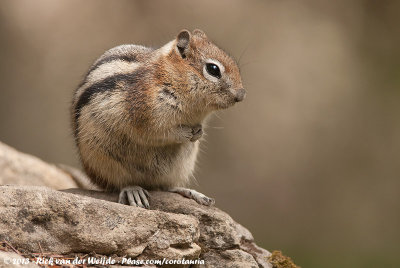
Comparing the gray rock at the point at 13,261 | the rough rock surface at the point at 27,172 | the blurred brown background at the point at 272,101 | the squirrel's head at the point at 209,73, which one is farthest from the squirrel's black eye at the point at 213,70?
the blurred brown background at the point at 272,101

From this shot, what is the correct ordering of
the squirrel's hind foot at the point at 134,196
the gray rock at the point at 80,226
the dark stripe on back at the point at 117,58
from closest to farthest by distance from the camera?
1. the gray rock at the point at 80,226
2. the squirrel's hind foot at the point at 134,196
3. the dark stripe on back at the point at 117,58

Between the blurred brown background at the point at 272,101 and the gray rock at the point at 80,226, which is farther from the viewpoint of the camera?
the blurred brown background at the point at 272,101

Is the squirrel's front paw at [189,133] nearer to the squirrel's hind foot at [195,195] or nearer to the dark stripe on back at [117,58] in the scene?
the squirrel's hind foot at [195,195]

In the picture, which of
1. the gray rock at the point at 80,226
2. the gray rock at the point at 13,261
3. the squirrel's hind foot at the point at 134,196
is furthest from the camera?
the squirrel's hind foot at the point at 134,196

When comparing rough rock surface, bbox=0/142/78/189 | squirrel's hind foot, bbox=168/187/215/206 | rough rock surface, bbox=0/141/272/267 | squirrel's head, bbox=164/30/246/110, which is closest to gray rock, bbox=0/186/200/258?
rough rock surface, bbox=0/141/272/267

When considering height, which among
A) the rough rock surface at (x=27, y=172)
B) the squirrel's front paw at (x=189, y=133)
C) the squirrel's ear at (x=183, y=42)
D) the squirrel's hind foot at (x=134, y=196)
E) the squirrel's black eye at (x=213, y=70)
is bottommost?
the squirrel's hind foot at (x=134, y=196)

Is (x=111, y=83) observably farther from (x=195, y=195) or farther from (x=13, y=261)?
(x=13, y=261)

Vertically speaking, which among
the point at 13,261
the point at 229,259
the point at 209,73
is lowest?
the point at 13,261

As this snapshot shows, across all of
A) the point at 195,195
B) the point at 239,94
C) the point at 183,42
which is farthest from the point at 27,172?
the point at 239,94
